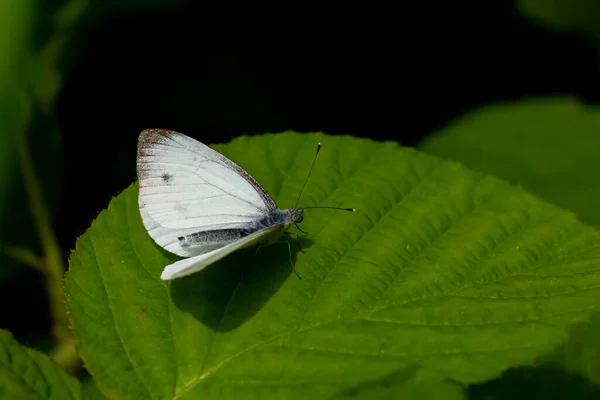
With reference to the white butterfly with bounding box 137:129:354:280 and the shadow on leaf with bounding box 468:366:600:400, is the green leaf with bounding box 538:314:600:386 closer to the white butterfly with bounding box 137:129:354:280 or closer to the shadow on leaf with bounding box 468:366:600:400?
the shadow on leaf with bounding box 468:366:600:400

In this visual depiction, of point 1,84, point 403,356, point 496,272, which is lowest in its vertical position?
point 403,356

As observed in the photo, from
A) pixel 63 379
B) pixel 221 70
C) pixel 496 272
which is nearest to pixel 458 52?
pixel 221 70

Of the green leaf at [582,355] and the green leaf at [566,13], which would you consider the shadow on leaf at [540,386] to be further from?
the green leaf at [566,13]

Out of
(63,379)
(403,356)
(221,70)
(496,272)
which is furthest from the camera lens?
(221,70)

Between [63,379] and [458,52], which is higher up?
[458,52]

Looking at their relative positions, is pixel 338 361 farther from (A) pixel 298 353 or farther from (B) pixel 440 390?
(B) pixel 440 390

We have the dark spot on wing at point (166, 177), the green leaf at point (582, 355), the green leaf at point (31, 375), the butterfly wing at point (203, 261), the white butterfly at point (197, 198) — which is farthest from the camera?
the green leaf at point (582, 355)

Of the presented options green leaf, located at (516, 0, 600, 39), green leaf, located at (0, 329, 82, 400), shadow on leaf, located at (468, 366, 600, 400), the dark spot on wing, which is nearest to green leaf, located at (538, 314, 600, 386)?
shadow on leaf, located at (468, 366, 600, 400)

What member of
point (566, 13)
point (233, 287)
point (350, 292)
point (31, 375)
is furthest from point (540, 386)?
point (566, 13)

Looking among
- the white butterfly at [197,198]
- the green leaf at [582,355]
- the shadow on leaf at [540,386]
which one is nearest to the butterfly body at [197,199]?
the white butterfly at [197,198]
